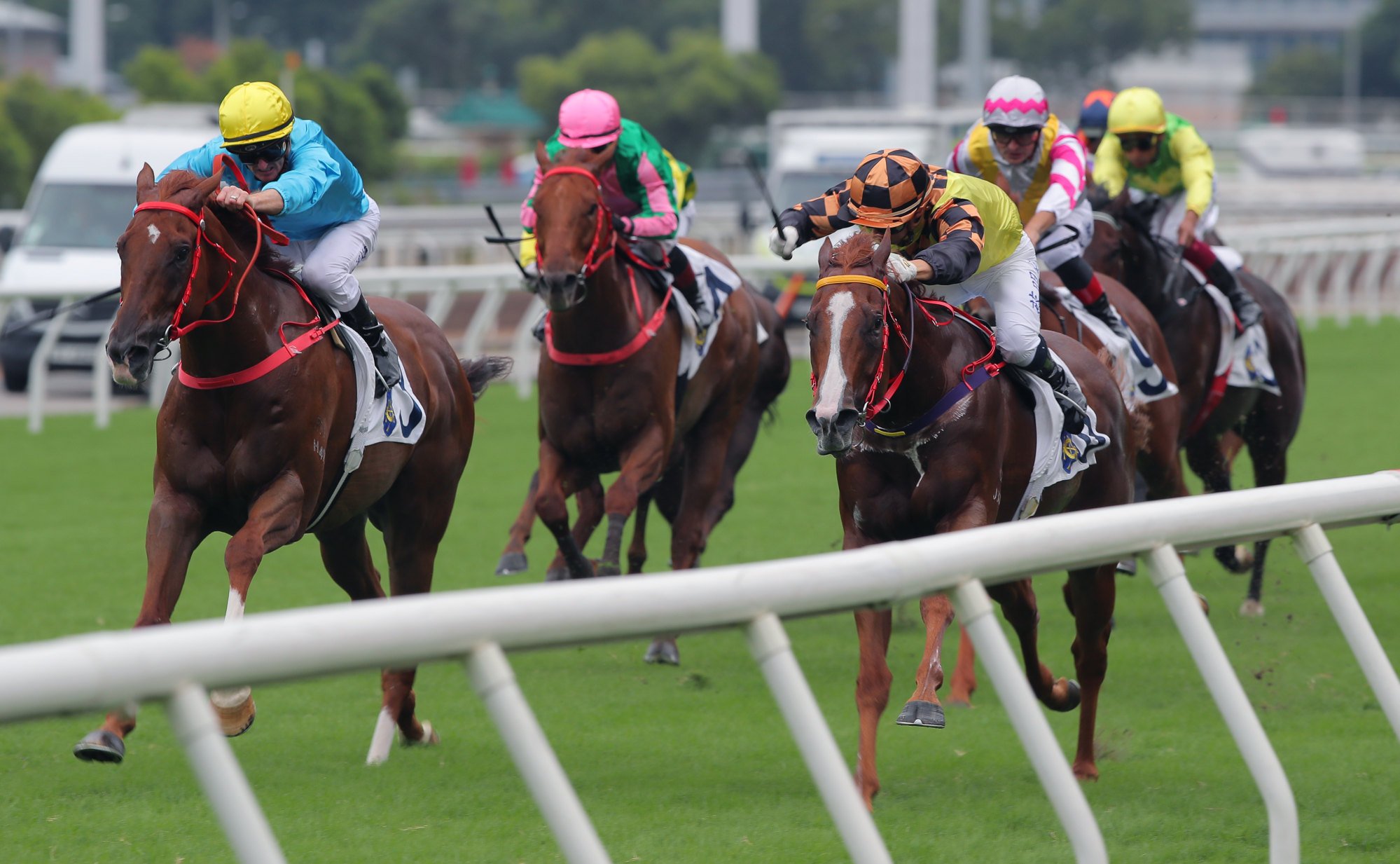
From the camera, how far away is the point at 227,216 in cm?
512

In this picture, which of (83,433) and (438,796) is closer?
(438,796)

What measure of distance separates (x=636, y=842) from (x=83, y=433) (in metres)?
9.27

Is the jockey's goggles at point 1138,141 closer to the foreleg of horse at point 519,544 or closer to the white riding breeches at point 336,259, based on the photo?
the foreleg of horse at point 519,544

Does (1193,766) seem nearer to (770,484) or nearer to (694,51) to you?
(770,484)

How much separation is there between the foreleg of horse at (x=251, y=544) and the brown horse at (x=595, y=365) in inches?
69.1

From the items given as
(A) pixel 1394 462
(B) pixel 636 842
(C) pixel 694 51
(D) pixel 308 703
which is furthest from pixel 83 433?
(C) pixel 694 51

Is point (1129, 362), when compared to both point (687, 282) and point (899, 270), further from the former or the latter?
point (899, 270)

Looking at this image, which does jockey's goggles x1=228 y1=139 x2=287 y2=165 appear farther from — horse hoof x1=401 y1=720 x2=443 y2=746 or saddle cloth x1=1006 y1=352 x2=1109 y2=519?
saddle cloth x1=1006 y1=352 x2=1109 y2=519

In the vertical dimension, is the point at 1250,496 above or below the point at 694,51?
above

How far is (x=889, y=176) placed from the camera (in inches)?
199

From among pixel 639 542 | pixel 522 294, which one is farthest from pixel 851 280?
pixel 522 294

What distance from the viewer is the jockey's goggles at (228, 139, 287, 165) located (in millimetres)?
5371

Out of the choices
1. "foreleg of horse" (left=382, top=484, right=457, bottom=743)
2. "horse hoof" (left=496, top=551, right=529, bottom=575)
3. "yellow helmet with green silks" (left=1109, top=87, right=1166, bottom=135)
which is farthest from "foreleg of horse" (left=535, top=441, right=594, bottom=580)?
"yellow helmet with green silks" (left=1109, top=87, right=1166, bottom=135)

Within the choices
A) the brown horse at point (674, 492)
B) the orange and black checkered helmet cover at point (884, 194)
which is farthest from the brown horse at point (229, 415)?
the brown horse at point (674, 492)
